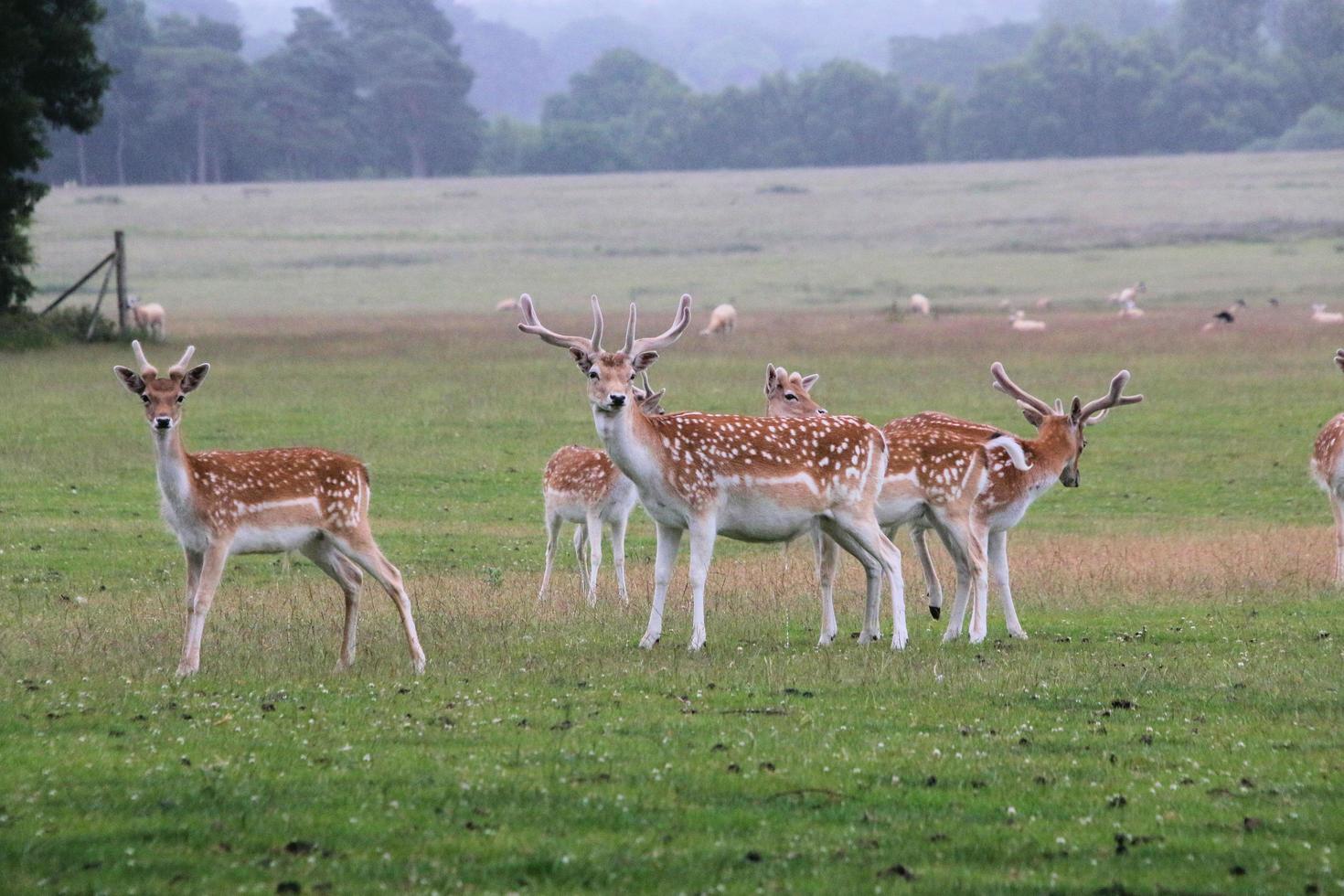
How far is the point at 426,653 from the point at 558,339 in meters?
2.24

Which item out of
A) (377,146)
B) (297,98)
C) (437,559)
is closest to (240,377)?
(437,559)

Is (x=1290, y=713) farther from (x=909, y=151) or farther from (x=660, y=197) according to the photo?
(x=909, y=151)

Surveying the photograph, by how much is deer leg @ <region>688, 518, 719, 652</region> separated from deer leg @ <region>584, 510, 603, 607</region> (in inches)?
106

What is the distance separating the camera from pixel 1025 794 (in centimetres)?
866

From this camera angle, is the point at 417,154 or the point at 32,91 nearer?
the point at 32,91

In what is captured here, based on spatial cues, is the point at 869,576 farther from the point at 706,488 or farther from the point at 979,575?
the point at 706,488

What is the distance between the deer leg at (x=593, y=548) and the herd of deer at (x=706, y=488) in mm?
2086

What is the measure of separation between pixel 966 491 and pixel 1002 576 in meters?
0.68

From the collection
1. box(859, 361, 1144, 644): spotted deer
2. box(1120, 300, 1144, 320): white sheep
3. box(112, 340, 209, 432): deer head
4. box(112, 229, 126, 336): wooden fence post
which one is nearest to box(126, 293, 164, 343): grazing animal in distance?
box(112, 229, 126, 336): wooden fence post

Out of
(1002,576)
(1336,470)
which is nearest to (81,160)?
(1336,470)

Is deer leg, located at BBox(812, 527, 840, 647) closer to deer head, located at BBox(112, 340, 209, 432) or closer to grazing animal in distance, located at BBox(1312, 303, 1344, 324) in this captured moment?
deer head, located at BBox(112, 340, 209, 432)

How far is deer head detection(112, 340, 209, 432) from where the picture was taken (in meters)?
11.5

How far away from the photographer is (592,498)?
16.1 meters

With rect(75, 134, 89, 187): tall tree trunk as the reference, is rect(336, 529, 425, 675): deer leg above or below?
below
